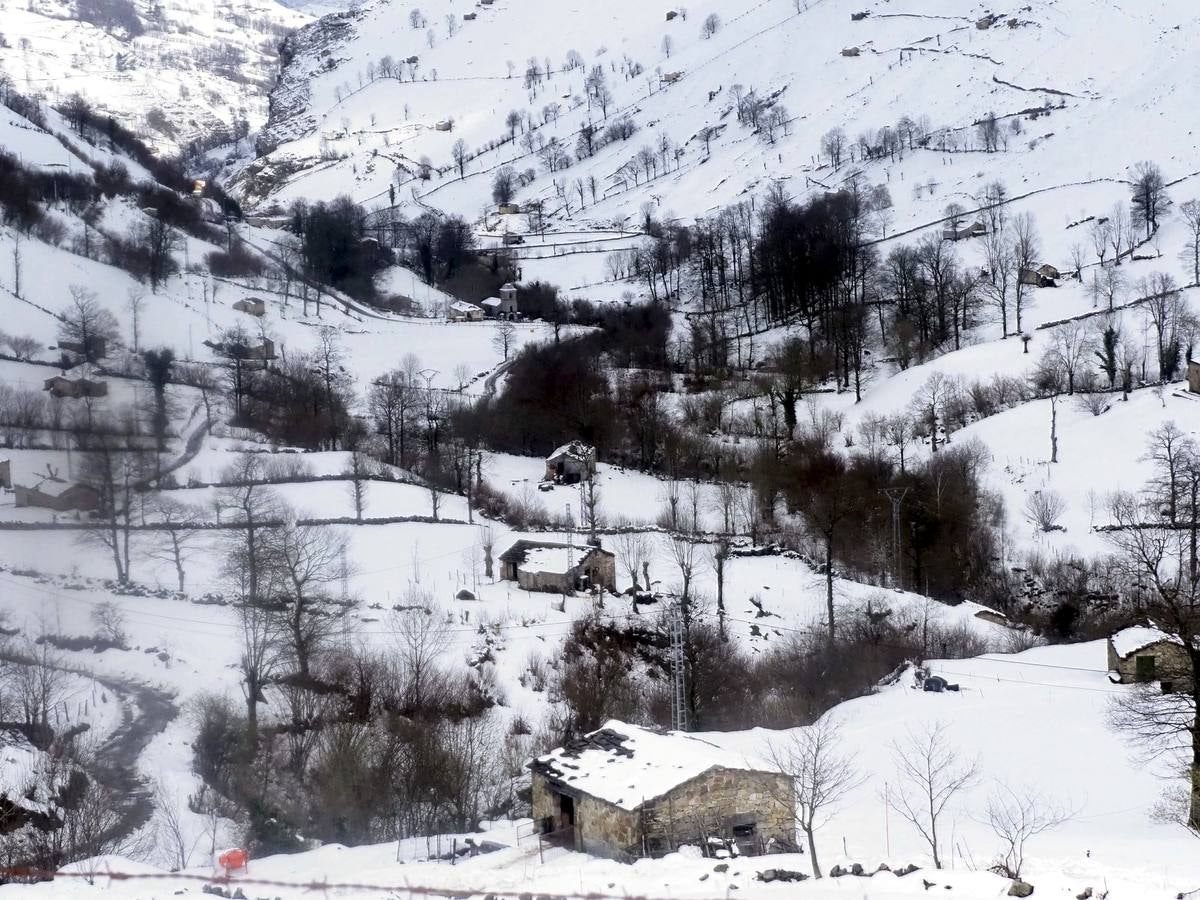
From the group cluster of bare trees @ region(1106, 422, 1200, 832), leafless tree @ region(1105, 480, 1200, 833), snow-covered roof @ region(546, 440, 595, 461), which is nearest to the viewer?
leafless tree @ region(1105, 480, 1200, 833)

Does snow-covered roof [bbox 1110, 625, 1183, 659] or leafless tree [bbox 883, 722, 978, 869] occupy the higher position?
snow-covered roof [bbox 1110, 625, 1183, 659]

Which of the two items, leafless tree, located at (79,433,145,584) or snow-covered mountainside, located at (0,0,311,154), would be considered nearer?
leafless tree, located at (79,433,145,584)

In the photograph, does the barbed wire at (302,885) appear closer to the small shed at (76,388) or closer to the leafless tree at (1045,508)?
the small shed at (76,388)

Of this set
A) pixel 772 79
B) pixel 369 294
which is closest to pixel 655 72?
pixel 772 79

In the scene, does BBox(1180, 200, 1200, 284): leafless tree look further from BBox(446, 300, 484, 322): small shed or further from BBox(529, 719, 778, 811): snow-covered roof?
BBox(529, 719, 778, 811): snow-covered roof

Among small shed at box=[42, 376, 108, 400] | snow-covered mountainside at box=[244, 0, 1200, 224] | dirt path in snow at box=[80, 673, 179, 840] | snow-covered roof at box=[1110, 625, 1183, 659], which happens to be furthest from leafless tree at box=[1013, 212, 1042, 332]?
small shed at box=[42, 376, 108, 400]
